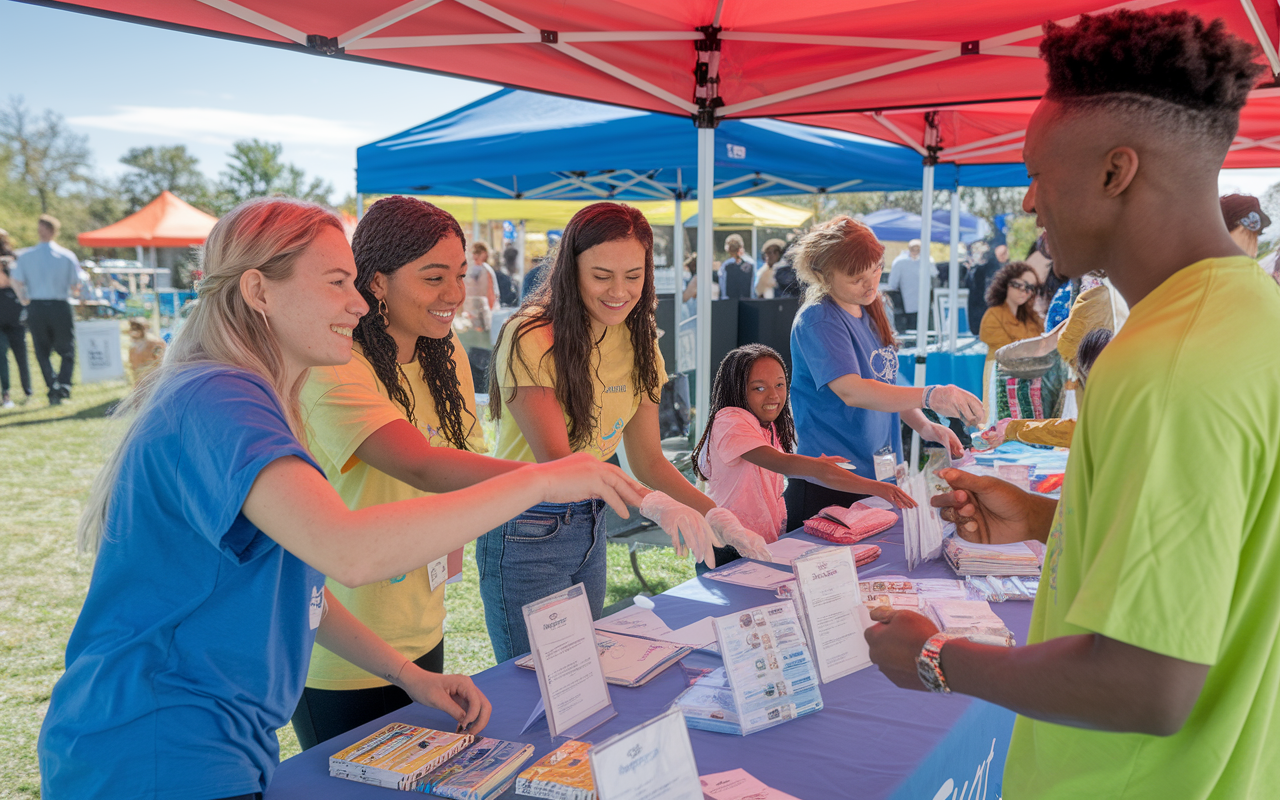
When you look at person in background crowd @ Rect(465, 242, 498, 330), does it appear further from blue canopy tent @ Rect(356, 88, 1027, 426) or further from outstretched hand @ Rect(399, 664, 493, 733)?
outstretched hand @ Rect(399, 664, 493, 733)

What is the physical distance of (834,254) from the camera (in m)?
2.86

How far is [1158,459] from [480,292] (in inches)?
377

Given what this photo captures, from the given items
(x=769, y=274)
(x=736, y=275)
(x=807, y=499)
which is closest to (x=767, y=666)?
(x=807, y=499)

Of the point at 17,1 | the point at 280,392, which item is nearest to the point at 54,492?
the point at 17,1

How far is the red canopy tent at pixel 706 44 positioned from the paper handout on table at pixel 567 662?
1.97 metres

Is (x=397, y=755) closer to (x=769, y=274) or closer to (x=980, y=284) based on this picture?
(x=769, y=274)

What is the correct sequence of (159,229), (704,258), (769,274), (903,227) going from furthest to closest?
(903,227) → (159,229) → (769,274) → (704,258)

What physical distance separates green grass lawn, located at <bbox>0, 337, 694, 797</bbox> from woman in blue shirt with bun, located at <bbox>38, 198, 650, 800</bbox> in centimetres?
19

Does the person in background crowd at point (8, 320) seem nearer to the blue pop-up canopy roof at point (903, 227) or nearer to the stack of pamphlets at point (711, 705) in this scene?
the stack of pamphlets at point (711, 705)

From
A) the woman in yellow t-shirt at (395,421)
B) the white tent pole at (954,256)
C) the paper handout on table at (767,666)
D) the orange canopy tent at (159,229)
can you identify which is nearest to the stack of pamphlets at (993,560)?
the paper handout on table at (767,666)

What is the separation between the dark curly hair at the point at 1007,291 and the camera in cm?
593

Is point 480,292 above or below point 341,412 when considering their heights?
above

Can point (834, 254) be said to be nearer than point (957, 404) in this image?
No

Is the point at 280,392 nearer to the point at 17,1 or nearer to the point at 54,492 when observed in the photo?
the point at 17,1
